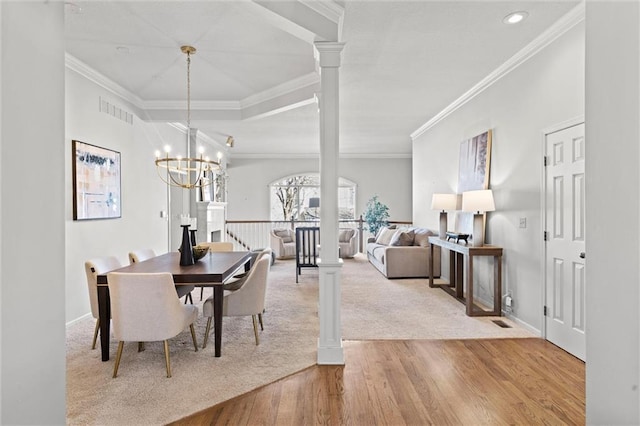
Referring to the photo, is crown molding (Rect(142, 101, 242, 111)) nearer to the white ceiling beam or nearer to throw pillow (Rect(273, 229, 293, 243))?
the white ceiling beam

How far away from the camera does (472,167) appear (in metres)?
4.98

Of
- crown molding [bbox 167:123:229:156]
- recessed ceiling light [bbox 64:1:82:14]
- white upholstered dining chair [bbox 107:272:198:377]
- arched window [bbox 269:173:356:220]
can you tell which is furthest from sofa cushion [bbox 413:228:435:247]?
recessed ceiling light [bbox 64:1:82:14]

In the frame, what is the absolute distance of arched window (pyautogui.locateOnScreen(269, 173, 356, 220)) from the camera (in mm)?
10383

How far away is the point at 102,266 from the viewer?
3.25 metres

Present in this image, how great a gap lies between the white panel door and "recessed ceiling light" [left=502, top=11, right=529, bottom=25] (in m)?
1.00

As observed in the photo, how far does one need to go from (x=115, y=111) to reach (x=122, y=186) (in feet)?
3.19

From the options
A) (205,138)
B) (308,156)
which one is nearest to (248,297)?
(205,138)

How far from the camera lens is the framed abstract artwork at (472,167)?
4.57 m

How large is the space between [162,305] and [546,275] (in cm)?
336

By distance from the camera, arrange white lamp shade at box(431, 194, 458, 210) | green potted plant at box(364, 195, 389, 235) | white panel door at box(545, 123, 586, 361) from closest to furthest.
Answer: white panel door at box(545, 123, 586, 361)
white lamp shade at box(431, 194, 458, 210)
green potted plant at box(364, 195, 389, 235)

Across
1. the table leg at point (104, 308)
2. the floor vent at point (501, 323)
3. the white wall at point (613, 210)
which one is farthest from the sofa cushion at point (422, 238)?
the white wall at point (613, 210)

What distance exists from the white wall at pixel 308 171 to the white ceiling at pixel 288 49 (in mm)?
4098

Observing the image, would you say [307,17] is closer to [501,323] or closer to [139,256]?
[139,256]

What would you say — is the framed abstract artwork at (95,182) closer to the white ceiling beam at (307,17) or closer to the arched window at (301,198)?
the white ceiling beam at (307,17)
